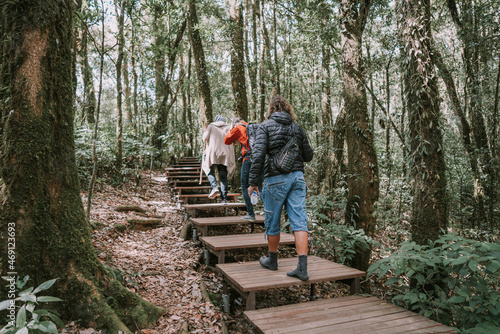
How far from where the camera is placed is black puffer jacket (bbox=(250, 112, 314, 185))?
3.52 meters

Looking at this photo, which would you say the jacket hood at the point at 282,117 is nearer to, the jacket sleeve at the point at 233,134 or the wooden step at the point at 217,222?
the jacket sleeve at the point at 233,134

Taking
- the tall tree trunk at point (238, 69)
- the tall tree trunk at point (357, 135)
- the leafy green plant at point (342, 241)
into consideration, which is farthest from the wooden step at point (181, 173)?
the tall tree trunk at point (357, 135)

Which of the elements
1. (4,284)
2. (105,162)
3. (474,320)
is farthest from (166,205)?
(474,320)

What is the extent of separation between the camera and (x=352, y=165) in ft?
17.1

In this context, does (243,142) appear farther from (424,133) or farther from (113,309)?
(113,309)

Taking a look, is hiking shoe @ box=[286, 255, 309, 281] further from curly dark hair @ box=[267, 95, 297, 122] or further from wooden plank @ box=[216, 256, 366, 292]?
curly dark hair @ box=[267, 95, 297, 122]

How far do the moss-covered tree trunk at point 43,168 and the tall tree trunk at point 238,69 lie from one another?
6157 millimetres

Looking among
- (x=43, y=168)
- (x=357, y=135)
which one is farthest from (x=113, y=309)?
(x=357, y=135)

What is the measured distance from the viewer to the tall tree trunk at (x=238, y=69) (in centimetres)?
878

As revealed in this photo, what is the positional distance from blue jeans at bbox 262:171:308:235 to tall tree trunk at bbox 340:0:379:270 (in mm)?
2028

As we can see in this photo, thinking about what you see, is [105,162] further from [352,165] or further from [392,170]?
[392,170]

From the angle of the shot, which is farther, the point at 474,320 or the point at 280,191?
the point at 280,191

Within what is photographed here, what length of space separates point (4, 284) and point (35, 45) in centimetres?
214

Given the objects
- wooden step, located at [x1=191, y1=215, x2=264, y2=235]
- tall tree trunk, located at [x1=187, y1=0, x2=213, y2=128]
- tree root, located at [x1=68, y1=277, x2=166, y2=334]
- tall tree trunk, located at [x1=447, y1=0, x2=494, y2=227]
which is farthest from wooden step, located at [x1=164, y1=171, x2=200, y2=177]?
tall tree trunk, located at [x1=447, y1=0, x2=494, y2=227]
